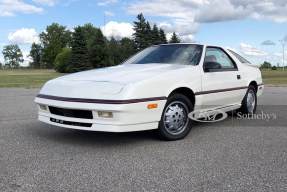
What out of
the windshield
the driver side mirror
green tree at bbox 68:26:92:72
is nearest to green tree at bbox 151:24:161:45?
green tree at bbox 68:26:92:72

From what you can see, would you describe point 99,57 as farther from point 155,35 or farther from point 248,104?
point 248,104

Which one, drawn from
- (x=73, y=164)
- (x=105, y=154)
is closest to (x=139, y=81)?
(x=105, y=154)

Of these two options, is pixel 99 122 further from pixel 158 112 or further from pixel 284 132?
pixel 284 132

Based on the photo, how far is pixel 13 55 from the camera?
494ft

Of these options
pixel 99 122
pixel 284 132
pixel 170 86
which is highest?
pixel 170 86

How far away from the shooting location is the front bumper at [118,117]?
4.46 m

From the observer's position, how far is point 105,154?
446cm

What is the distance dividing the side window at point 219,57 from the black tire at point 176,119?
106cm

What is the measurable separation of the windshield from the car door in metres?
0.20

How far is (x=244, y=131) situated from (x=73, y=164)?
3.07 metres

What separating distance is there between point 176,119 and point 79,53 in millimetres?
63205

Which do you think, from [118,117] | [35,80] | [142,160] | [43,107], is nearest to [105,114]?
[118,117]

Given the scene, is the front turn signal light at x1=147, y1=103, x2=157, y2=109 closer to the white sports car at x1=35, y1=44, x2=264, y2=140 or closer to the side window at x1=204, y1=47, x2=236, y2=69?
the white sports car at x1=35, y1=44, x2=264, y2=140

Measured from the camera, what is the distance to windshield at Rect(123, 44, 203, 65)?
5.82 metres
